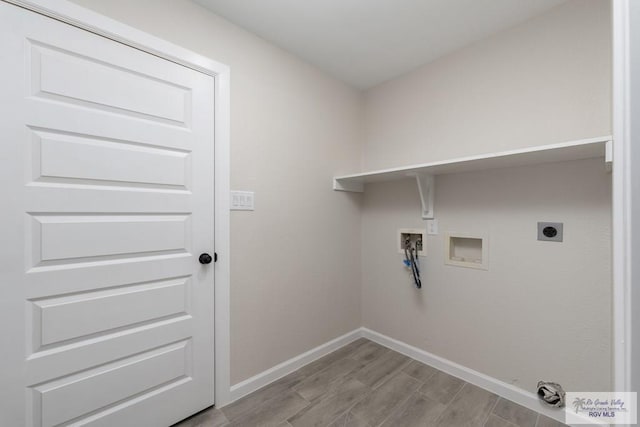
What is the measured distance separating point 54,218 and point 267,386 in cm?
147

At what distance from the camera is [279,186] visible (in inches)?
71.7

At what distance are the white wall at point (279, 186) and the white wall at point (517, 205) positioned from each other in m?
0.47

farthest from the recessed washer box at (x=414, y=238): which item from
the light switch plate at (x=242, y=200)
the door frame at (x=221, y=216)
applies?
the door frame at (x=221, y=216)

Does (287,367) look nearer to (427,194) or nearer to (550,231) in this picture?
(427,194)

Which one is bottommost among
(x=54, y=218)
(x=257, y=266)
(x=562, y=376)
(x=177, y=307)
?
(x=562, y=376)

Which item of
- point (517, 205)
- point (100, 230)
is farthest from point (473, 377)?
point (100, 230)

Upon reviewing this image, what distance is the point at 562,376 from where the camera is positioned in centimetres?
144

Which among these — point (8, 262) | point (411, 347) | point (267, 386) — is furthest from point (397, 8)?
point (267, 386)

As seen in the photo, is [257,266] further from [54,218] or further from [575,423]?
[575,423]

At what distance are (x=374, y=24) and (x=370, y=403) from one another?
7.44 feet

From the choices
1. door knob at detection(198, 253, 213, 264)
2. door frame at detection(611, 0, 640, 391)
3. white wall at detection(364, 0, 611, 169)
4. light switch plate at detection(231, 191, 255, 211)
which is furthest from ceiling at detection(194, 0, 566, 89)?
door knob at detection(198, 253, 213, 264)

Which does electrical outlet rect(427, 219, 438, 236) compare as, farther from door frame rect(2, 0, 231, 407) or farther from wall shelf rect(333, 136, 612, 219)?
door frame rect(2, 0, 231, 407)

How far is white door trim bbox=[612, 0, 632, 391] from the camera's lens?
1.90ft

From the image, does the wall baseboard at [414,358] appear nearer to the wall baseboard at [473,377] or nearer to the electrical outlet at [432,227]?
the wall baseboard at [473,377]
